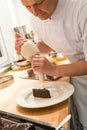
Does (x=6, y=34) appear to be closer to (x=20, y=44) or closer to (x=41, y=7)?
(x=20, y=44)

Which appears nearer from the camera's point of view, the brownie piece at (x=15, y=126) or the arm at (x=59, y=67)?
the brownie piece at (x=15, y=126)

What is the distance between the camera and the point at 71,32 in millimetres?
1085

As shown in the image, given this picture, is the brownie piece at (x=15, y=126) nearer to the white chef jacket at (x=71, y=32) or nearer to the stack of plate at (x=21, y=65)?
the white chef jacket at (x=71, y=32)

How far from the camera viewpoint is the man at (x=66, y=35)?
1.01 meters

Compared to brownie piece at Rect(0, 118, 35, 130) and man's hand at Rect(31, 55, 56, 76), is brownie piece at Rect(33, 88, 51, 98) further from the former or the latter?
brownie piece at Rect(0, 118, 35, 130)

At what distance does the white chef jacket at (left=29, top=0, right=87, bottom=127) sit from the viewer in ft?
3.31

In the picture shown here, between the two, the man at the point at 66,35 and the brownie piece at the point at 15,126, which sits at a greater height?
the man at the point at 66,35

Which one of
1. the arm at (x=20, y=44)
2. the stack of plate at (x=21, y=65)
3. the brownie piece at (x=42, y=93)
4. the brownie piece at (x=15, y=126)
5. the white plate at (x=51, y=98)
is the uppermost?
the arm at (x=20, y=44)

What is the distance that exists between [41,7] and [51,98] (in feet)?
1.42

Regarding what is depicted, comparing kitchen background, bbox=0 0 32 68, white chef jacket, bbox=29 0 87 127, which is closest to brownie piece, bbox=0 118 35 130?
white chef jacket, bbox=29 0 87 127

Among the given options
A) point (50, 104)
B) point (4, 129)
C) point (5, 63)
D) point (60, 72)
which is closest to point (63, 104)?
point (50, 104)

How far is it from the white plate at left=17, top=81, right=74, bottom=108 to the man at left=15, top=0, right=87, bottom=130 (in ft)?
0.27

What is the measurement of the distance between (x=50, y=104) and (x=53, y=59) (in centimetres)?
87

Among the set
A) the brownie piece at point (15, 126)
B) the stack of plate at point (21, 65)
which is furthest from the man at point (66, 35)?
the stack of plate at point (21, 65)
